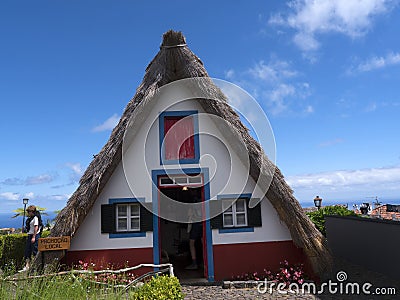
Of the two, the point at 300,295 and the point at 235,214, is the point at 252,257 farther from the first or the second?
the point at 300,295

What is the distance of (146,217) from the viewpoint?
750 cm

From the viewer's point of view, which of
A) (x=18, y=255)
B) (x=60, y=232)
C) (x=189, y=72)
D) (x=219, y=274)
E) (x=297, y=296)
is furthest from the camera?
(x=18, y=255)

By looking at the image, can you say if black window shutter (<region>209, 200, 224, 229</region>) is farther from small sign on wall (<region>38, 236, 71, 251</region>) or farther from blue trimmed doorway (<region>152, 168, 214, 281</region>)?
small sign on wall (<region>38, 236, 71, 251</region>)

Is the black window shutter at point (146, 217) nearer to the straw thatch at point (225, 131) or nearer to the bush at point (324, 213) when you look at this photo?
the straw thatch at point (225, 131)

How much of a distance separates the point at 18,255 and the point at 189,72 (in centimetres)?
767

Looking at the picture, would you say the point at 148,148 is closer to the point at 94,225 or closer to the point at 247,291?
the point at 94,225

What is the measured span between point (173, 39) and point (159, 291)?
5.63 meters

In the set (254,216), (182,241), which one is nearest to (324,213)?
(182,241)

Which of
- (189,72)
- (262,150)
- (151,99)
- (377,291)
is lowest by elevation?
(377,291)

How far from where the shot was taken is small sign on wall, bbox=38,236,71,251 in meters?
6.80

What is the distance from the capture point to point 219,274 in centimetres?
745

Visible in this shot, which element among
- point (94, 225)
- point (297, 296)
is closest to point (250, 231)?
point (297, 296)

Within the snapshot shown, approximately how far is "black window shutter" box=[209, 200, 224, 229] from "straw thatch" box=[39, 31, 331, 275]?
0.98 m

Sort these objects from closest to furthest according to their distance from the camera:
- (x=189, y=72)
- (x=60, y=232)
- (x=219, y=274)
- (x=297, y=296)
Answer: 1. (x=297, y=296)
2. (x=60, y=232)
3. (x=219, y=274)
4. (x=189, y=72)
